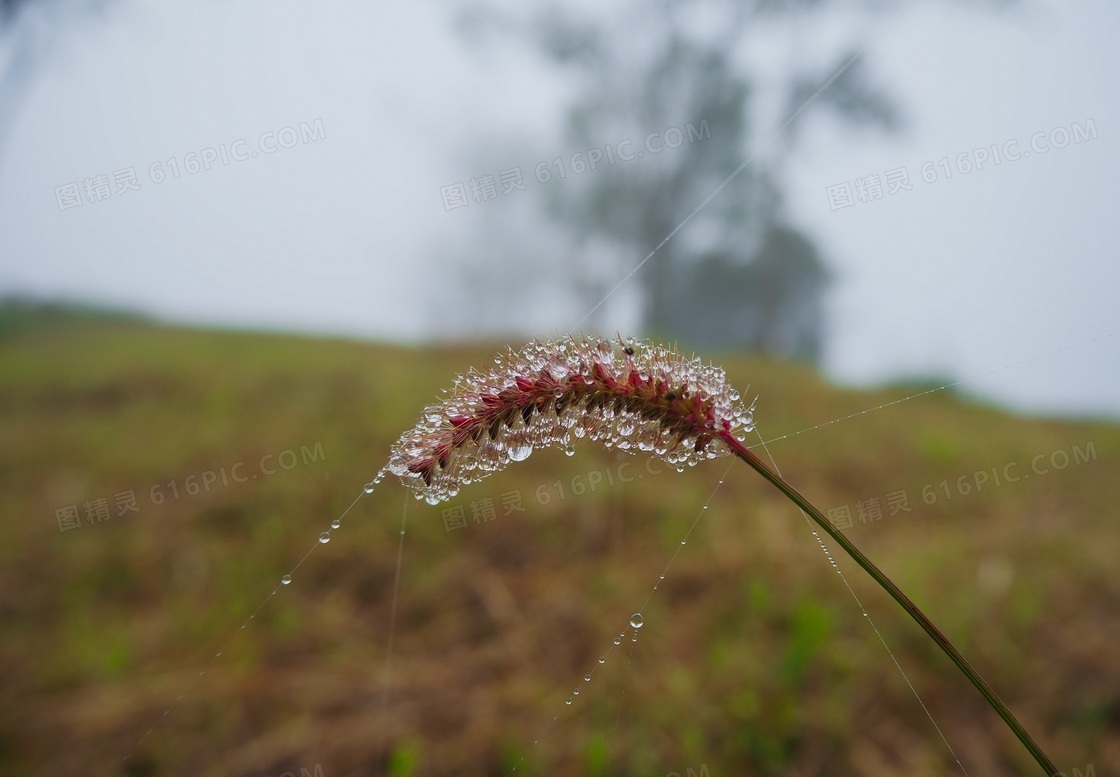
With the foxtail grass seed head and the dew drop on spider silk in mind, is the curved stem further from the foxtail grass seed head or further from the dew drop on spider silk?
the dew drop on spider silk

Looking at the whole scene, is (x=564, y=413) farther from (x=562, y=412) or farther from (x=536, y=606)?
(x=536, y=606)

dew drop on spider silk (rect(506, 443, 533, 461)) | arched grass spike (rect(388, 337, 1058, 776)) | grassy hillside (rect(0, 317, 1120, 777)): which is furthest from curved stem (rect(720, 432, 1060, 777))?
grassy hillside (rect(0, 317, 1120, 777))

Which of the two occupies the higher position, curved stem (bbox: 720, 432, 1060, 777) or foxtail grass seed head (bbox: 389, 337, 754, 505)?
foxtail grass seed head (bbox: 389, 337, 754, 505)

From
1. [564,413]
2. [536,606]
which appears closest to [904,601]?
[564,413]

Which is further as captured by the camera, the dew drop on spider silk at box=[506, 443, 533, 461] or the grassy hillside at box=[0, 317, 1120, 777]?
the grassy hillside at box=[0, 317, 1120, 777]

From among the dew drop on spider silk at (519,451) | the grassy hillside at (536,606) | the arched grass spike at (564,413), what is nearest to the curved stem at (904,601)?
the arched grass spike at (564,413)
